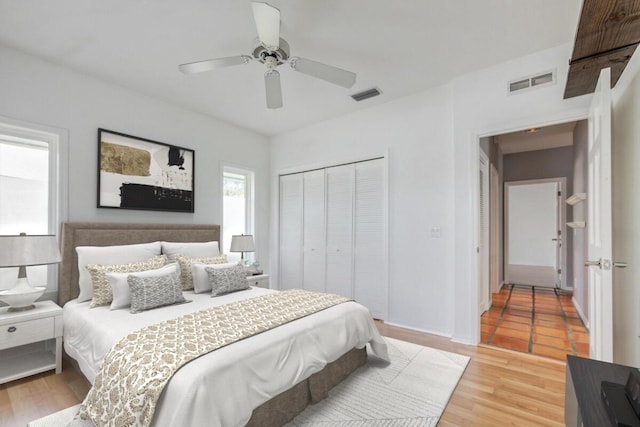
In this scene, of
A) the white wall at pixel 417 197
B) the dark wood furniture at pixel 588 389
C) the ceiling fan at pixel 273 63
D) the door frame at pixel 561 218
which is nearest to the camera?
the dark wood furniture at pixel 588 389

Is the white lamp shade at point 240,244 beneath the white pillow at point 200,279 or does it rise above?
above

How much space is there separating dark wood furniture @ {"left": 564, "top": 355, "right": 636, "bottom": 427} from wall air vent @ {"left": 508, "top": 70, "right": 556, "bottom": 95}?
2.48 metres

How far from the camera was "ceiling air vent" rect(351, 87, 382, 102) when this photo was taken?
3.54 metres

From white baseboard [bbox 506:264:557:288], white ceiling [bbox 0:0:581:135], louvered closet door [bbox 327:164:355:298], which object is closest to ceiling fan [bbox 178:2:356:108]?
white ceiling [bbox 0:0:581:135]

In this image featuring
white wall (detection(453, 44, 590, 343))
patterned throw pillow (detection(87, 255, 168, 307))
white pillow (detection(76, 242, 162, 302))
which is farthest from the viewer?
white wall (detection(453, 44, 590, 343))

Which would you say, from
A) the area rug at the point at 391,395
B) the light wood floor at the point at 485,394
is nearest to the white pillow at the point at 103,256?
the light wood floor at the point at 485,394

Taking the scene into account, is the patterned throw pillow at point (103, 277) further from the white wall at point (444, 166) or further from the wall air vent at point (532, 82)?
the wall air vent at point (532, 82)

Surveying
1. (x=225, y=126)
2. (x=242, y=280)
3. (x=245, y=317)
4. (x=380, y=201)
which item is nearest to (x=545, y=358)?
(x=380, y=201)

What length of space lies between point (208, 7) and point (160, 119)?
76.8 inches

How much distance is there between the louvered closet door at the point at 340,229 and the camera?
4.26 m

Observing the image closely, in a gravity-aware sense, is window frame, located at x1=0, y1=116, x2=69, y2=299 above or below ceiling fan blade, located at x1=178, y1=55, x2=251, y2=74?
below

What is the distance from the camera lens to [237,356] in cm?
156

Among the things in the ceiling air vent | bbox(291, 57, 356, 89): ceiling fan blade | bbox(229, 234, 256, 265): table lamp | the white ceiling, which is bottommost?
bbox(229, 234, 256, 265): table lamp

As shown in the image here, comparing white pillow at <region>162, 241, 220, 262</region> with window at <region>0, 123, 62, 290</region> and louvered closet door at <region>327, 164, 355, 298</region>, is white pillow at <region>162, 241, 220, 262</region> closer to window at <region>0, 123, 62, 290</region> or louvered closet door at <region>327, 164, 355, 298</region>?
window at <region>0, 123, 62, 290</region>
